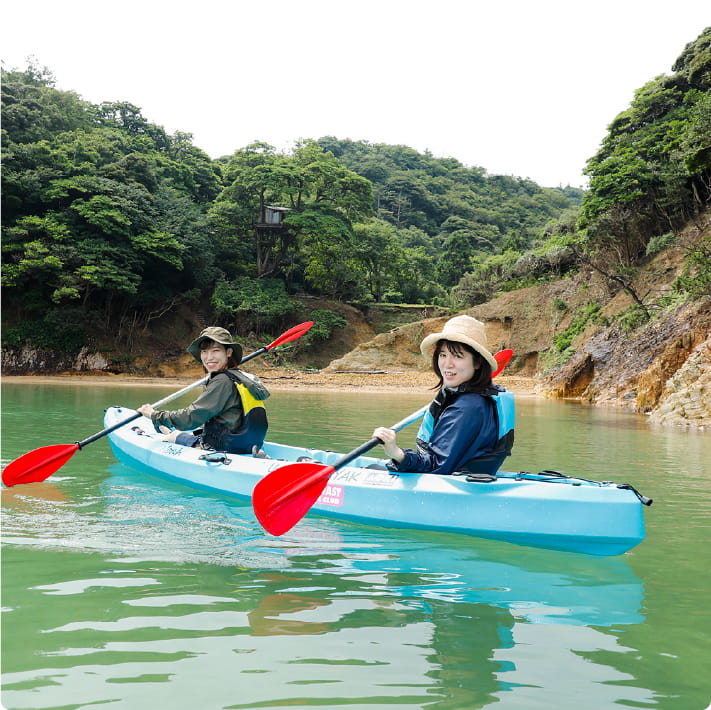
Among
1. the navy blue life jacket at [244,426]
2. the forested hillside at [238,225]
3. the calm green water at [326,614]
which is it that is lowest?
the calm green water at [326,614]

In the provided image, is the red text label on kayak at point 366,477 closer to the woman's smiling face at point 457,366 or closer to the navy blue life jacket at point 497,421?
the navy blue life jacket at point 497,421

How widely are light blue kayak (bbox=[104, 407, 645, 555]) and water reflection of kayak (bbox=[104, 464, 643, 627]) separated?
0.09m

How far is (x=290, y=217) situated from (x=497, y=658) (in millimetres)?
26468

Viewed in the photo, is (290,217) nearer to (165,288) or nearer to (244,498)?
(165,288)

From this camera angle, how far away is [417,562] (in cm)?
336

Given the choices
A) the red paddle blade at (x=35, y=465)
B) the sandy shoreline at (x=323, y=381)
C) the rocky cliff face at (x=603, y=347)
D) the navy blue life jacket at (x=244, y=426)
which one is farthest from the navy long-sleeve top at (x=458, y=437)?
the sandy shoreline at (x=323, y=381)

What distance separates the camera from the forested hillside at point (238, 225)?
1908cm

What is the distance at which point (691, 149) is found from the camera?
14945 mm

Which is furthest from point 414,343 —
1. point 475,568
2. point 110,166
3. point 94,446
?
point 475,568

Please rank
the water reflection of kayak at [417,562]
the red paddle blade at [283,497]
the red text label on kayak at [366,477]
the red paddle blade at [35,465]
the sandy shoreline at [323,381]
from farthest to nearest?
the sandy shoreline at [323,381], the red paddle blade at [35,465], the red text label on kayak at [366,477], the red paddle blade at [283,497], the water reflection of kayak at [417,562]

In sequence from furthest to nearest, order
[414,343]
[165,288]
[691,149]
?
[165,288], [414,343], [691,149]

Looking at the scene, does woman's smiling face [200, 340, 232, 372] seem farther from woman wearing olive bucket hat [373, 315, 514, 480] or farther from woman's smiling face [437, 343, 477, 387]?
woman's smiling face [437, 343, 477, 387]

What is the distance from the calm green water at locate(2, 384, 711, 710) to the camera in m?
1.96

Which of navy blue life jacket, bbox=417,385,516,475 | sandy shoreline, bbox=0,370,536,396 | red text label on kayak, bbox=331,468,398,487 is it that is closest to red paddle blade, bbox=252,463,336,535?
red text label on kayak, bbox=331,468,398,487
